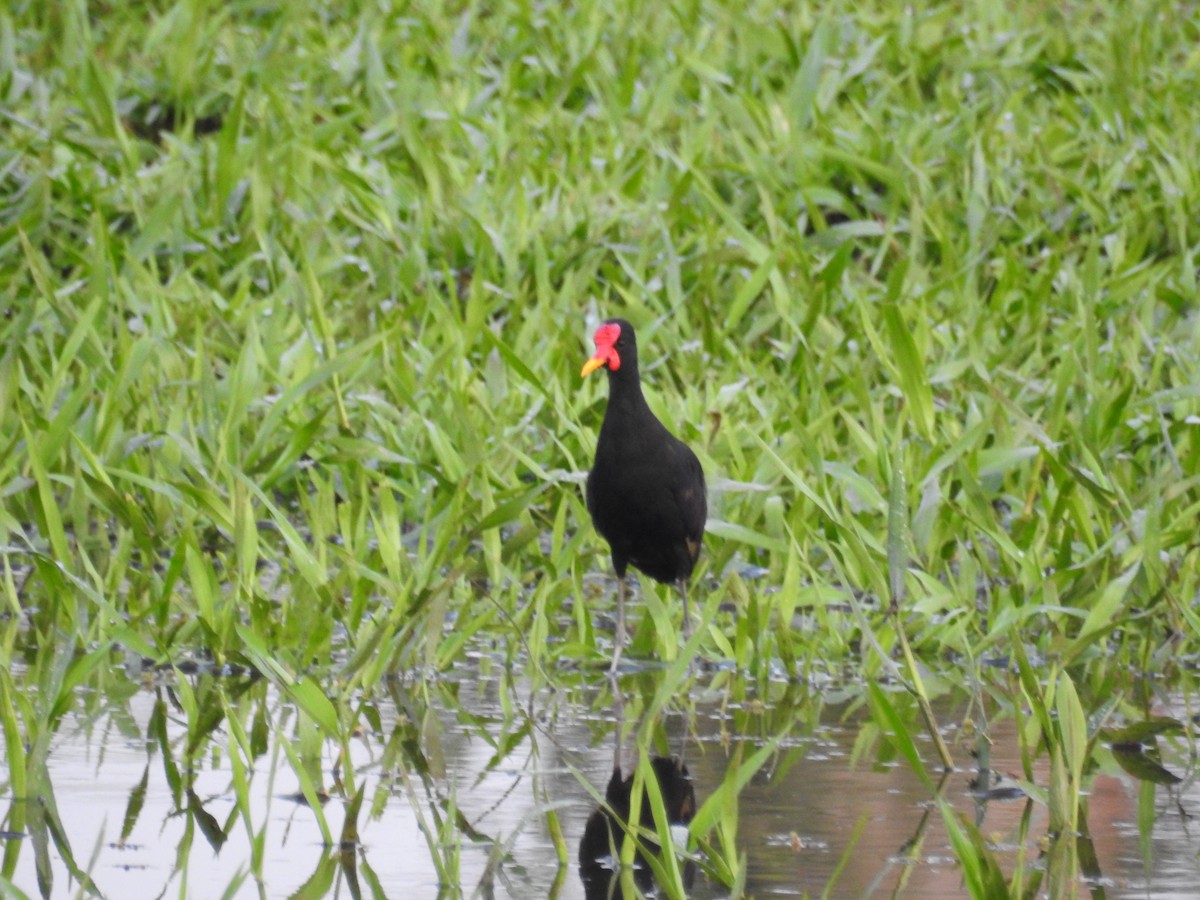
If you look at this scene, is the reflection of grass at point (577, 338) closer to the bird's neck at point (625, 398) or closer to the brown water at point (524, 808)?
the brown water at point (524, 808)

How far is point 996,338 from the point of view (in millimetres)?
7172

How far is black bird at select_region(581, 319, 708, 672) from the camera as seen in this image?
511cm

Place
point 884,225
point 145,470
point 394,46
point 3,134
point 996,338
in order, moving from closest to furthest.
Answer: point 145,470 → point 996,338 → point 884,225 → point 3,134 → point 394,46


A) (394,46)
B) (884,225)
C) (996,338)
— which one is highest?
(394,46)

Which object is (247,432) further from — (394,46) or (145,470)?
(394,46)

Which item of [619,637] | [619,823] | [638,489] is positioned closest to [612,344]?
[638,489]

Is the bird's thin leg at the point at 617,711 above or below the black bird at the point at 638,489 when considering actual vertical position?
below

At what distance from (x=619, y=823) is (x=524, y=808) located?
46cm

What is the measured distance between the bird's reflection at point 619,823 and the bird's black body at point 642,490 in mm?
893

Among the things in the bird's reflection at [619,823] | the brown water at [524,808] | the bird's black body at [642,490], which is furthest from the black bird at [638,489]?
the bird's reflection at [619,823]

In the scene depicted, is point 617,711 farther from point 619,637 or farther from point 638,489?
point 638,489

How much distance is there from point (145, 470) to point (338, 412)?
72 centimetres

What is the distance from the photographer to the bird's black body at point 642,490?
511 centimetres

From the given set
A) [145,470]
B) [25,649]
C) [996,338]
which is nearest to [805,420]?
[996,338]
